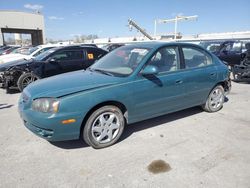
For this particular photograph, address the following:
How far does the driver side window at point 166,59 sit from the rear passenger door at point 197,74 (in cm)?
21

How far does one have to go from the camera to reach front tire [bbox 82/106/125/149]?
3340mm

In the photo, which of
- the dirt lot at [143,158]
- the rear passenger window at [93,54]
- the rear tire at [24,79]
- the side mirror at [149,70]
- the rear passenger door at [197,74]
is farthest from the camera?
the rear passenger window at [93,54]

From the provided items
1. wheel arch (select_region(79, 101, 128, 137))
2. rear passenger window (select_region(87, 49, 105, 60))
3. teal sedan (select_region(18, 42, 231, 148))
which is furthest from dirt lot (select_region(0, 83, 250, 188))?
rear passenger window (select_region(87, 49, 105, 60))

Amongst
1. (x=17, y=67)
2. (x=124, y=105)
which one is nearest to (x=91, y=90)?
(x=124, y=105)

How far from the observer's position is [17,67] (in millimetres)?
7168

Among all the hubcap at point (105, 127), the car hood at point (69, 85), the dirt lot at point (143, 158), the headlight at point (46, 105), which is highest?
the car hood at point (69, 85)

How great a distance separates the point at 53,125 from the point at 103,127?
2.57 ft

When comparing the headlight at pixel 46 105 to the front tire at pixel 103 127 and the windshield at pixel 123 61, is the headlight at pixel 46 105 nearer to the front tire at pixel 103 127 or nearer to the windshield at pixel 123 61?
the front tire at pixel 103 127

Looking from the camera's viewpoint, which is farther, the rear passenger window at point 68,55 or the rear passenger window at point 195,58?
the rear passenger window at point 68,55

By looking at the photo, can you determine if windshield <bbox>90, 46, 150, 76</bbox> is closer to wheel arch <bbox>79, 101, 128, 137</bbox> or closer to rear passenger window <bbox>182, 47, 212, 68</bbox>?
wheel arch <bbox>79, 101, 128, 137</bbox>

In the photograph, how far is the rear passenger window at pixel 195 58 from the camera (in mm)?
4430

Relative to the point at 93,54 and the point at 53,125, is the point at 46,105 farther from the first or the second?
the point at 93,54

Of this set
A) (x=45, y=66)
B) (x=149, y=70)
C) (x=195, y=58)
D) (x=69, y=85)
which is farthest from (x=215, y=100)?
(x=45, y=66)

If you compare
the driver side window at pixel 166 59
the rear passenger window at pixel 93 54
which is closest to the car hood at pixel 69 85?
the driver side window at pixel 166 59
